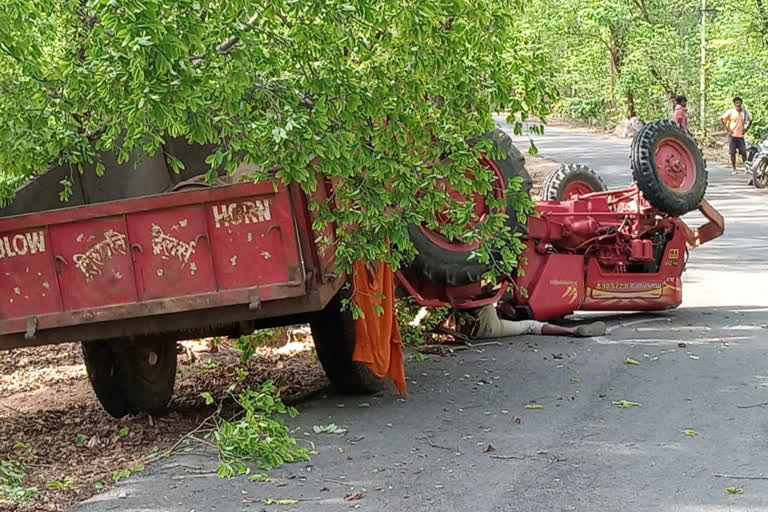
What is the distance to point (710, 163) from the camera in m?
31.8

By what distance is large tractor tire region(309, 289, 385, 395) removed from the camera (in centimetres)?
853

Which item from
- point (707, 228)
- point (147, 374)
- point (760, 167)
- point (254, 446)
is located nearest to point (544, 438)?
point (254, 446)

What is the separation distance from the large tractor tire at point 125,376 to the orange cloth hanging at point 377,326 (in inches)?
53.4

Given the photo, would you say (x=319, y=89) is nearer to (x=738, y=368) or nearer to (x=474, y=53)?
(x=474, y=53)

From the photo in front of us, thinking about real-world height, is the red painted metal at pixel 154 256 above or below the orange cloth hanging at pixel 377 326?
above

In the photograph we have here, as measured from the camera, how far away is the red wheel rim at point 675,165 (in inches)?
459

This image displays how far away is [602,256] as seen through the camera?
1183cm

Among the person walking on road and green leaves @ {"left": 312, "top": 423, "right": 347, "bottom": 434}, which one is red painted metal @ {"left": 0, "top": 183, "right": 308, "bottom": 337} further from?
the person walking on road

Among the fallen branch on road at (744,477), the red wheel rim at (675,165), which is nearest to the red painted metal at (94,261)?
the fallen branch on road at (744,477)

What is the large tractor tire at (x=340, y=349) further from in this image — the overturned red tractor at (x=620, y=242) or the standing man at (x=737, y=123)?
the standing man at (x=737, y=123)

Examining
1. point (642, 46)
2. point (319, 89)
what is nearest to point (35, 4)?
point (319, 89)

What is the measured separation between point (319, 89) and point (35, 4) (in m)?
1.57

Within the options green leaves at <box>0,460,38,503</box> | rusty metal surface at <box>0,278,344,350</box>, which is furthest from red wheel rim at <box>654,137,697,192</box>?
green leaves at <box>0,460,38,503</box>

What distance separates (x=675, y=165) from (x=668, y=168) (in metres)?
0.08
